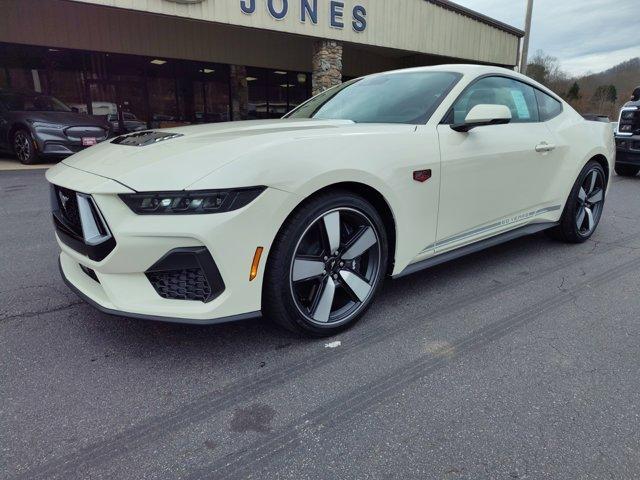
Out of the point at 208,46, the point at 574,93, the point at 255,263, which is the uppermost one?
the point at 208,46

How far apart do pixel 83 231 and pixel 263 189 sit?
33.7 inches

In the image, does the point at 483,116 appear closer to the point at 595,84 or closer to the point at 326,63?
the point at 326,63

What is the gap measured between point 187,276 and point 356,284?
0.96 metres

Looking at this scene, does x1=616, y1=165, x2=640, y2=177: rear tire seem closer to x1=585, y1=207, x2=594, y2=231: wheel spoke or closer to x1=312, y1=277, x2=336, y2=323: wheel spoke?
x1=585, y1=207, x2=594, y2=231: wheel spoke

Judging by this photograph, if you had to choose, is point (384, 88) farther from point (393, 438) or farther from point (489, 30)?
point (489, 30)

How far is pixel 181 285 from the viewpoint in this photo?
212 cm

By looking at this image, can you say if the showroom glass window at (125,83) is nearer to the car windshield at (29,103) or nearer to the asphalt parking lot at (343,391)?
the car windshield at (29,103)

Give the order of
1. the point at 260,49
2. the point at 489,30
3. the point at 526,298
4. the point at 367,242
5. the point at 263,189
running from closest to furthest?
the point at 263,189 → the point at 367,242 → the point at 526,298 → the point at 260,49 → the point at 489,30

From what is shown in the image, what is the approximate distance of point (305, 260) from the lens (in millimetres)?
2373

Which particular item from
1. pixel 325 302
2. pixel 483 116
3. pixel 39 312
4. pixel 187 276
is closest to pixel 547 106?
pixel 483 116

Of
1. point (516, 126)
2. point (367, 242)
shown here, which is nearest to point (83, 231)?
point (367, 242)

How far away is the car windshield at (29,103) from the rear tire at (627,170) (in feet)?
38.6

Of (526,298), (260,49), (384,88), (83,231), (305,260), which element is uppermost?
(260,49)

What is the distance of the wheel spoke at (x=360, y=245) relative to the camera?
2.56 metres
